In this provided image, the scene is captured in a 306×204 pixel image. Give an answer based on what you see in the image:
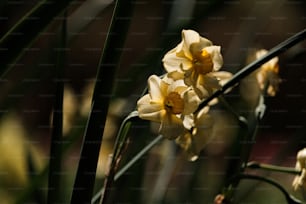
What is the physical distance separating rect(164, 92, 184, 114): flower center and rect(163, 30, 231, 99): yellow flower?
12 mm

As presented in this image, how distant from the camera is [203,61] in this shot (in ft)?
1.93

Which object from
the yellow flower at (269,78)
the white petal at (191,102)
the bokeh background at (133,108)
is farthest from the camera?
the bokeh background at (133,108)

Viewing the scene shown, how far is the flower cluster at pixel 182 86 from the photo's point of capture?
562 mm

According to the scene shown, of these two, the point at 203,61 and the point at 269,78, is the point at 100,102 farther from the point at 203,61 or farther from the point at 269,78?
the point at 269,78

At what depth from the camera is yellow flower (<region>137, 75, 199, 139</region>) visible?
56 centimetres

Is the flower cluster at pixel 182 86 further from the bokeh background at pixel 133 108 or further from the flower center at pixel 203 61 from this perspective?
the bokeh background at pixel 133 108

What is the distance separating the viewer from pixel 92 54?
2.58m

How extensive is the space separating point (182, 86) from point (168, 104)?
0.02 metres

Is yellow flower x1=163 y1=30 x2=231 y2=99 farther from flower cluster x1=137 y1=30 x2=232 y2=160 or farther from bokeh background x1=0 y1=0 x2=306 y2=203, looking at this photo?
bokeh background x1=0 y1=0 x2=306 y2=203

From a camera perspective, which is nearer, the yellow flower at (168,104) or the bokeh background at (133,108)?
the yellow flower at (168,104)

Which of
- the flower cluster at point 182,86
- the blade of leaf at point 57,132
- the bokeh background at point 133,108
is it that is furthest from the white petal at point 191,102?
the bokeh background at point 133,108

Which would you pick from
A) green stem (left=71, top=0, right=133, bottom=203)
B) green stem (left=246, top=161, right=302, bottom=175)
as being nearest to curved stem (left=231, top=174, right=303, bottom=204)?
green stem (left=246, top=161, right=302, bottom=175)

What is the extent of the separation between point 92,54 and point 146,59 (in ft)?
5.37

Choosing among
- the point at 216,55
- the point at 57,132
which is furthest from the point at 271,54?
the point at 57,132
